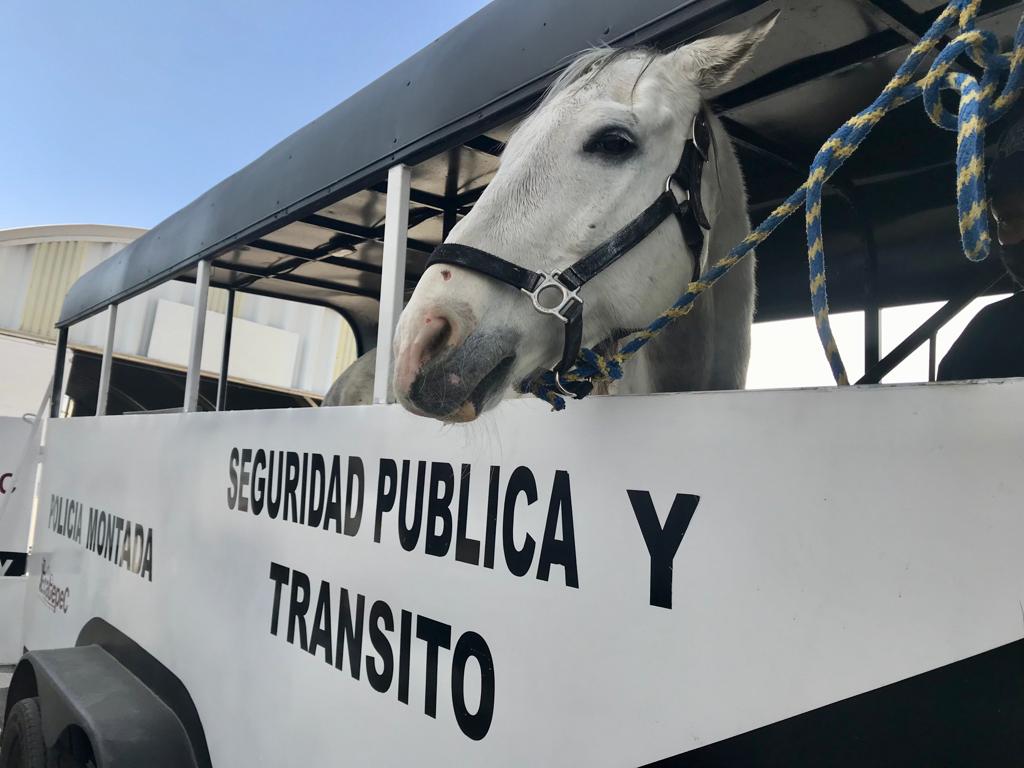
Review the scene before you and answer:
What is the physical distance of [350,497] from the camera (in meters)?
1.83

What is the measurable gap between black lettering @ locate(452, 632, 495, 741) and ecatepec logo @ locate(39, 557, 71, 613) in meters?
3.52

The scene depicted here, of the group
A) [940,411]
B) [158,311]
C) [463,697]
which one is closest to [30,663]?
[463,697]

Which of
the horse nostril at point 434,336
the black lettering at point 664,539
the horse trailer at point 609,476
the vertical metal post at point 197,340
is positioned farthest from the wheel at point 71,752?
the black lettering at point 664,539

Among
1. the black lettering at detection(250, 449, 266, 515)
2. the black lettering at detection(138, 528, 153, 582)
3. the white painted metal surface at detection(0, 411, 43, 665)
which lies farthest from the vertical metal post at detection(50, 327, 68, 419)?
the black lettering at detection(250, 449, 266, 515)

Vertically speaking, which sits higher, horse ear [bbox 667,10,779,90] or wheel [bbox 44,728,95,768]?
horse ear [bbox 667,10,779,90]

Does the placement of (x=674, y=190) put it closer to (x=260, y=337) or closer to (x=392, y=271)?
(x=392, y=271)

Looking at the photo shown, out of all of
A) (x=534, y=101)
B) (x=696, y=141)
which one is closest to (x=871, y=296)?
(x=696, y=141)

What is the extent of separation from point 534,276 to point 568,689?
736 millimetres

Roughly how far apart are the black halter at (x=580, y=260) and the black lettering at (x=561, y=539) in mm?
186

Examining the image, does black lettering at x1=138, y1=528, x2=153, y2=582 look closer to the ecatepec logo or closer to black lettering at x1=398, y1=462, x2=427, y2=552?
the ecatepec logo

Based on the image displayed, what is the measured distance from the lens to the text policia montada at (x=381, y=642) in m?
1.35

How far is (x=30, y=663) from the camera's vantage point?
9.90 ft

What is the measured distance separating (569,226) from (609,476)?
47 cm

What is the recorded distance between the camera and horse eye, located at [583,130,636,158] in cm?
129
